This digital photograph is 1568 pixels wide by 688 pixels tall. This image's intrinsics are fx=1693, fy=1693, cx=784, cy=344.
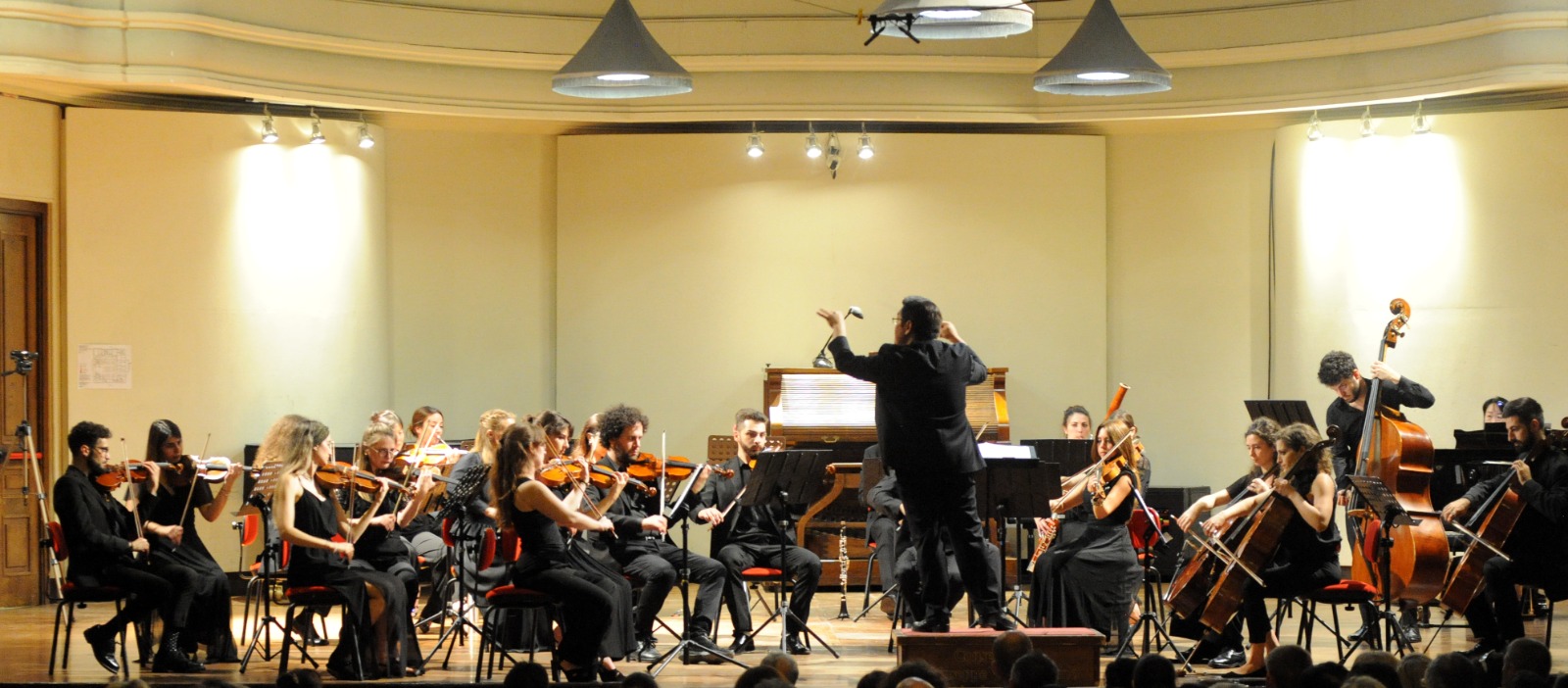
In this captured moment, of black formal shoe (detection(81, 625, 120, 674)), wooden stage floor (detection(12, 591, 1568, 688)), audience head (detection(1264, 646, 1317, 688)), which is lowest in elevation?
wooden stage floor (detection(12, 591, 1568, 688))

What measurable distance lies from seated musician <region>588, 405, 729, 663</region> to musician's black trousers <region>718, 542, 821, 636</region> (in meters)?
0.08

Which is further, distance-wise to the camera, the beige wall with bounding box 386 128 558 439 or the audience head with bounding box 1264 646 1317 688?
the beige wall with bounding box 386 128 558 439

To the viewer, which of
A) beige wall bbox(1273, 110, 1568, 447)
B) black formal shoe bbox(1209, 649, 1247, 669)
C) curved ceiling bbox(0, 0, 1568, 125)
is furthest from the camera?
beige wall bbox(1273, 110, 1568, 447)

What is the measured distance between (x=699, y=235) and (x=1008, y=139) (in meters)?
2.09

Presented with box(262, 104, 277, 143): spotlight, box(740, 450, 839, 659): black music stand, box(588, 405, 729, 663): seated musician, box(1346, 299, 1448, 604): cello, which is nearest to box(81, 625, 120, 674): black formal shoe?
box(588, 405, 729, 663): seated musician

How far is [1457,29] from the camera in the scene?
9297 mm

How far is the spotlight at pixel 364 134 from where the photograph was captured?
1026cm

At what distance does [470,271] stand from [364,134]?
1.16 metres

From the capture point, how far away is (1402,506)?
7605mm

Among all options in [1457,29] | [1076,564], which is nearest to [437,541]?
[1076,564]

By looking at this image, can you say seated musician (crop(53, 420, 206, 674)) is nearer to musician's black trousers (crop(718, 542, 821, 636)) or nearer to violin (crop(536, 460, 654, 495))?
violin (crop(536, 460, 654, 495))

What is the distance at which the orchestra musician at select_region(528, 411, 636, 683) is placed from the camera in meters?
7.05

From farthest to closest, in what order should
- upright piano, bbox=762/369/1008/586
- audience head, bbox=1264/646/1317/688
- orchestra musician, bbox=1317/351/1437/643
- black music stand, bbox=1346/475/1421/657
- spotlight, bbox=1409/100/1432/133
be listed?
upright piano, bbox=762/369/1008/586, spotlight, bbox=1409/100/1432/133, orchestra musician, bbox=1317/351/1437/643, black music stand, bbox=1346/475/1421/657, audience head, bbox=1264/646/1317/688

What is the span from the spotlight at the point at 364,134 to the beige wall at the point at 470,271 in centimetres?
35
